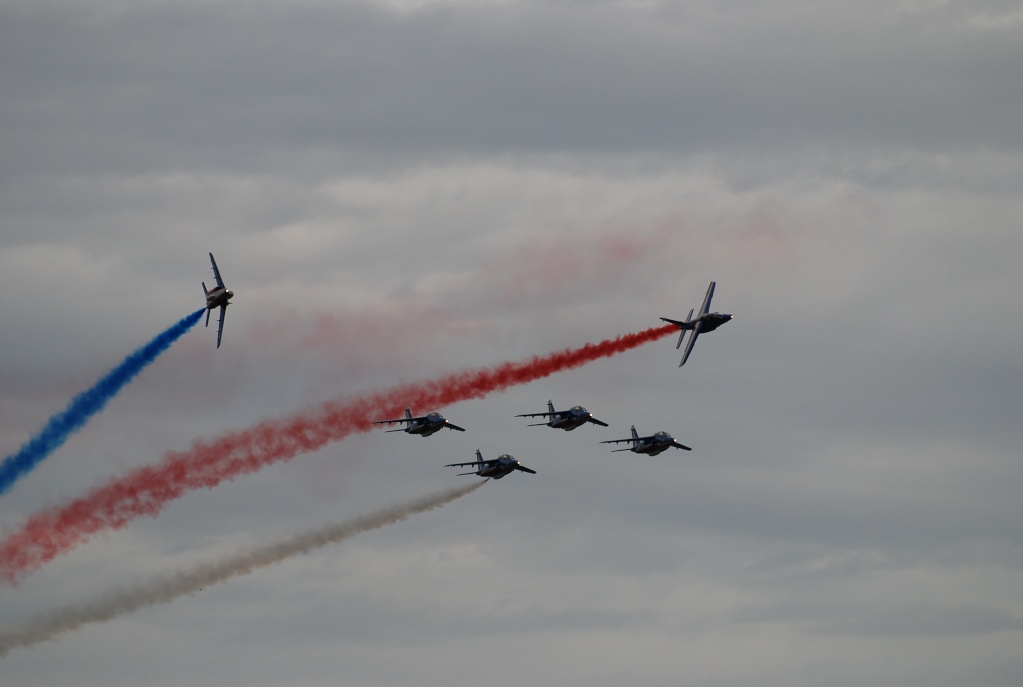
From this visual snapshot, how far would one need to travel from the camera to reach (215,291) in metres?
146

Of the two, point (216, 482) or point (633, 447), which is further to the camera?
point (633, 447)

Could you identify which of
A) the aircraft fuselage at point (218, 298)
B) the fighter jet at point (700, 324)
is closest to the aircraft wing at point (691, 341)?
the fighter jet at point (700, 324)

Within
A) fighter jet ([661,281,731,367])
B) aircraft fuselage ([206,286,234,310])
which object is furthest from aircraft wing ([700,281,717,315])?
aircraft fuselage ([206,286,234,310])

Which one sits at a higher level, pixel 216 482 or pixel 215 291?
pixel 215 291

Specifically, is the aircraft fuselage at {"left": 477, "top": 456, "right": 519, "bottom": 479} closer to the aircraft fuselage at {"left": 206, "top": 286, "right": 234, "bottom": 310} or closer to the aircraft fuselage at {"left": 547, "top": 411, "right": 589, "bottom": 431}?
the aircraft fuselage at {"left": 547, "top": 411, "right": 589, "bottom": 431}

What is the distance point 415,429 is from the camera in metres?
151

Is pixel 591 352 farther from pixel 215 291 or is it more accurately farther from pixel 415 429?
pixel 215 291

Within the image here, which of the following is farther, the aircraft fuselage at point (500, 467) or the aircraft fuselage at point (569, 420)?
the aircraft fuselage at point (500, 467)

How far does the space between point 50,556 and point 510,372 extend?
34.2 metres

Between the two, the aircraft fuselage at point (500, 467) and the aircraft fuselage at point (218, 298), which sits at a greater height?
the aircraft fuselage at point (218, 298)

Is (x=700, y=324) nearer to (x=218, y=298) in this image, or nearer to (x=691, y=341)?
(x=691, y=341)

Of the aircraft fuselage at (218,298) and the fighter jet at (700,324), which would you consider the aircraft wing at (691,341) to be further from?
the aircraft fuselage at (218,298)

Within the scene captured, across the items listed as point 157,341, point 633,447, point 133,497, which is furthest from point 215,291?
point 633,447

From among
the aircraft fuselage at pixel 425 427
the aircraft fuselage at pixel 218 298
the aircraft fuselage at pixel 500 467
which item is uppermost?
the aircraft fuselage at pixel 218 298
